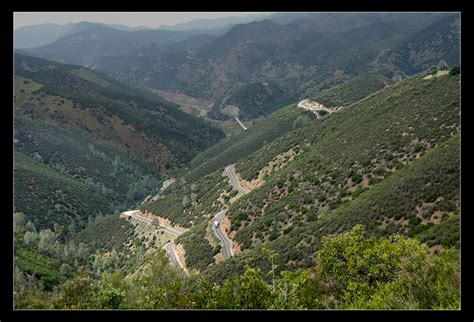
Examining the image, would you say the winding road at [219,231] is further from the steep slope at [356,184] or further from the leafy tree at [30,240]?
the leafy tree at [30,240]

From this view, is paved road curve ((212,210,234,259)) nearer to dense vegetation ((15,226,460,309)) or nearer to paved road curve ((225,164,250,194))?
paved road curve ((225,164,250,194))

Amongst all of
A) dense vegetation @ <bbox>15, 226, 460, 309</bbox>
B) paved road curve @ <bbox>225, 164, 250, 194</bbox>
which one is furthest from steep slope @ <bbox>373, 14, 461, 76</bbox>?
dense vegetation @ <bbox>15, 226, 460, 309</bbox>

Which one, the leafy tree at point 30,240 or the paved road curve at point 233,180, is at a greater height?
the leafy tree at point 30,240

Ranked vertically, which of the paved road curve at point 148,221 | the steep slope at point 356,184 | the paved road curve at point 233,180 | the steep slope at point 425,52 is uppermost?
the steep slope at point 425,52

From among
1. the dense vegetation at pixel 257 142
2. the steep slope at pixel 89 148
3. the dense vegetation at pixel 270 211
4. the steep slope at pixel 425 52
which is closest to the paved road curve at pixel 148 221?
the dense vegetation at pixel 270 211
